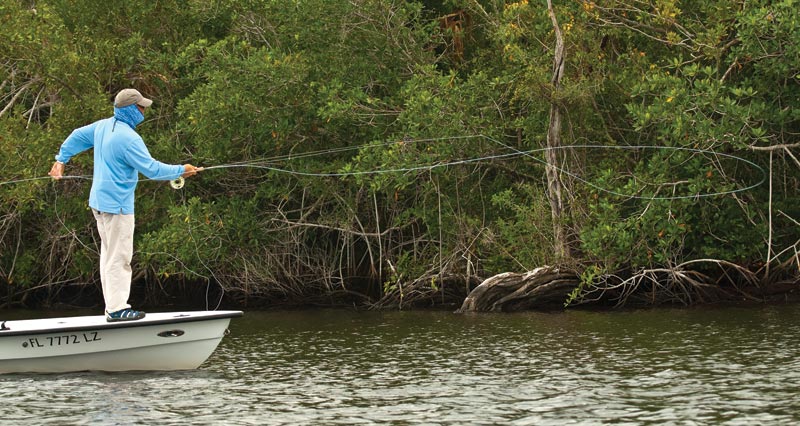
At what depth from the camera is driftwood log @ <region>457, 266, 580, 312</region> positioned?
16.9m

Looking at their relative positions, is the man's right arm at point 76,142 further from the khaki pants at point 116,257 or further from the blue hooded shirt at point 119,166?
the khaki pants at point 116,257

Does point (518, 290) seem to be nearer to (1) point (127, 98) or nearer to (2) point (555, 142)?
(2) point (555, 142)

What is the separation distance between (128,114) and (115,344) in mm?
1930

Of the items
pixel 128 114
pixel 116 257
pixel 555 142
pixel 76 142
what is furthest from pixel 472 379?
pixel 555 142

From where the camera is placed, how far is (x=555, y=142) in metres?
17.5

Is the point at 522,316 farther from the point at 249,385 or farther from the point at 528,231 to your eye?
the point at 249,385

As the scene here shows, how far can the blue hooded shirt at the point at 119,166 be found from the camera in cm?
1154

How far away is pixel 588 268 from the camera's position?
16.6 meters

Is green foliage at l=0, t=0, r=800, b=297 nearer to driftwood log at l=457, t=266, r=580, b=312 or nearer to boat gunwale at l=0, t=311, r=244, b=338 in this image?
driftwood log at l=457, t=266, r=580, b=312

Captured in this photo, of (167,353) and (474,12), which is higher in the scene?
(474,12)

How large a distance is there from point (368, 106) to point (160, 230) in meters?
3.14

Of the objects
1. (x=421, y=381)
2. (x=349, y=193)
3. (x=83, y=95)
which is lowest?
(x=421, y=381)

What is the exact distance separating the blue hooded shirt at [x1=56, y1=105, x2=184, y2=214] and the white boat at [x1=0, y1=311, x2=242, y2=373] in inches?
39.1

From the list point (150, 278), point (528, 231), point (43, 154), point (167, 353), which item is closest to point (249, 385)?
point (167, 353)
